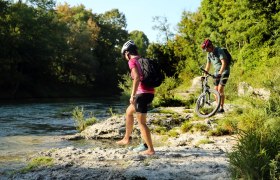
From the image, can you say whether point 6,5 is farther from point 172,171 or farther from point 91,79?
point 172,171

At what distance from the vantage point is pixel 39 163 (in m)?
7.09

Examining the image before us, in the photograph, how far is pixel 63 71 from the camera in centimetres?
6184

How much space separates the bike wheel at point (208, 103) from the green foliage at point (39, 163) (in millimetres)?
5783

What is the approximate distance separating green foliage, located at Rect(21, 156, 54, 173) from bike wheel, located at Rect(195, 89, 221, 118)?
578cm

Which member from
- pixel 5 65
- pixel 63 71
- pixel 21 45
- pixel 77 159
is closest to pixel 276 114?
pixel 77 159

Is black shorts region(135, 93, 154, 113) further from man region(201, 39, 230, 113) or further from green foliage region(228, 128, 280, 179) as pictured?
man region(201, 39, 230, 113)

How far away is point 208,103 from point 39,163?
20.4 ft

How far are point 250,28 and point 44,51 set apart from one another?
35254mm

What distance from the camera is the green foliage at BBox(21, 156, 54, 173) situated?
6.82 m

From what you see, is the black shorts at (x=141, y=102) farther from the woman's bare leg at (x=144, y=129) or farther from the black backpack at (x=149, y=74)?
the black backpack at (x=149, y=74)

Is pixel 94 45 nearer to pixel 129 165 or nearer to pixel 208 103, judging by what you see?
pixel 208 103

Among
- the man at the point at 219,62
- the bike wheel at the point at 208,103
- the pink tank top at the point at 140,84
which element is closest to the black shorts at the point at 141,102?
the pink tank top at the point at 140,84

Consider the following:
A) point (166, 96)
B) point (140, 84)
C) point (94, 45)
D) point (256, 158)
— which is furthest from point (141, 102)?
point (94, 45)

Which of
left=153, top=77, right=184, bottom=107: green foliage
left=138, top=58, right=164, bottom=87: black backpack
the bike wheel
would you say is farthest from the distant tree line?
left=138, top=58, right=164, bottom=87: black backpack
